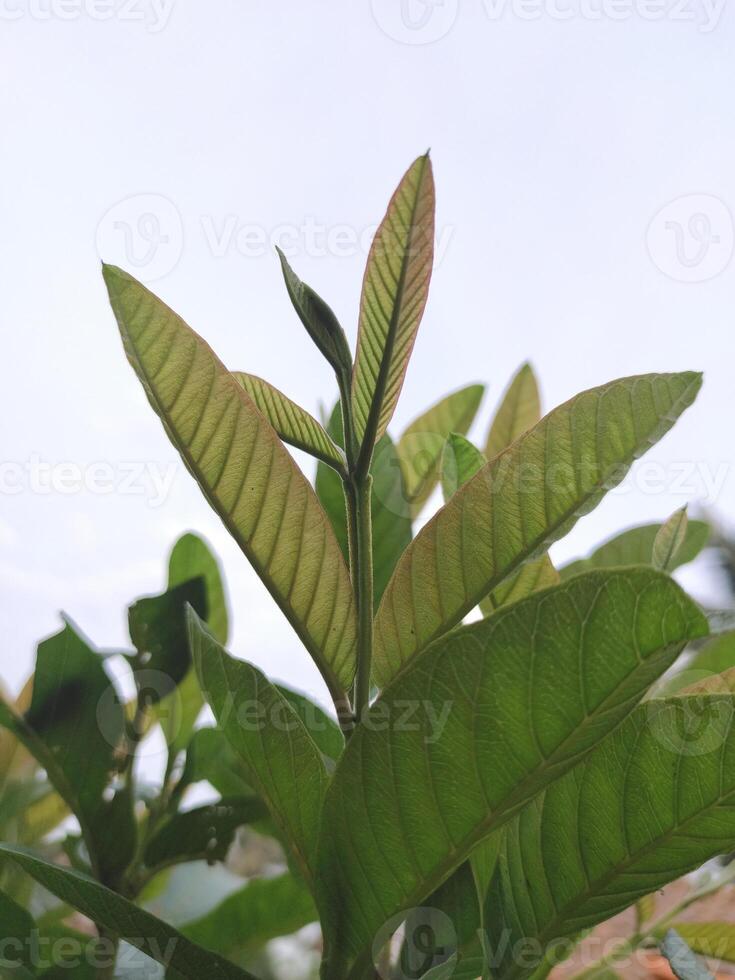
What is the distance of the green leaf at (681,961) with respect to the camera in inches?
20.1

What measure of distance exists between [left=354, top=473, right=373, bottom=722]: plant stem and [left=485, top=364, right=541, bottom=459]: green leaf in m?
0.44

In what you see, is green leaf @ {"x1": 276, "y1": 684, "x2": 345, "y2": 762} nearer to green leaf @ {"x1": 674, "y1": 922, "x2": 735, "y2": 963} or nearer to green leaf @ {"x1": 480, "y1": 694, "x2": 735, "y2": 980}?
green leaf @ {"x1": 480, "y1": 694, "x2": 735, "y2": 980}

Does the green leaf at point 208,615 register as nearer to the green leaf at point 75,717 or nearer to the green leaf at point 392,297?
the green leaf at point 75,717

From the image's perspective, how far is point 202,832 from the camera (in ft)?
2.30

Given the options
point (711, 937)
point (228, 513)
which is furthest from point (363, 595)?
point (711, 937)

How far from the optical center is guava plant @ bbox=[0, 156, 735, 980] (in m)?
0.39

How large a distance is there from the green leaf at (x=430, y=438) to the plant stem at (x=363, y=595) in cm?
Result: 41

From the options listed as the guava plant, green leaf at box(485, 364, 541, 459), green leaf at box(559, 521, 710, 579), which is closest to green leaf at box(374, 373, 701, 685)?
the guava plant

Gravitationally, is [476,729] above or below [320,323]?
below

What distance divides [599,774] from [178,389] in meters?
0.33

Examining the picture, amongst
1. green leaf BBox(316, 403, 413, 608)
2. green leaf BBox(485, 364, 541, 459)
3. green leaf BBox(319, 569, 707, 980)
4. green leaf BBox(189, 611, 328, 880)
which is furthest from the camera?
green leaf BBox(485, 364, 541, 459)

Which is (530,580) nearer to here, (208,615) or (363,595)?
(363,595)

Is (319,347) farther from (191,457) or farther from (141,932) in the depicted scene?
(141,932)

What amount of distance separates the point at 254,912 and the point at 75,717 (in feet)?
0.81
